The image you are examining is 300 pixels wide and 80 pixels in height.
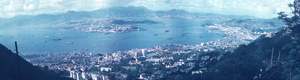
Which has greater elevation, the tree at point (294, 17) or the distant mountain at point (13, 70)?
the tree at point (294, 17)

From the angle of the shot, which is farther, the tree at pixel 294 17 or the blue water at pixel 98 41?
the blue water at pixel 98 41

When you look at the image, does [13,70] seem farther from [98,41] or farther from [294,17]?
[98,41]

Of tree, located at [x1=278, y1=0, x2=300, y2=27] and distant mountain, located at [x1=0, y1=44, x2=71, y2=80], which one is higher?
tree, located at [x1=278, y1=0, x2=300, y2=27]

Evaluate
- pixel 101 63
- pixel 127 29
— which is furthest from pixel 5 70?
pixel 127 29

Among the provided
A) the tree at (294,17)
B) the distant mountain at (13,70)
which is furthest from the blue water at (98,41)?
the tree at (294,17)

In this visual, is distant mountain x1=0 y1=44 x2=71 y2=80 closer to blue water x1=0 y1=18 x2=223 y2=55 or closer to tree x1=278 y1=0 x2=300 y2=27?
tree x1=278 y1=0 x2=300 y2=27

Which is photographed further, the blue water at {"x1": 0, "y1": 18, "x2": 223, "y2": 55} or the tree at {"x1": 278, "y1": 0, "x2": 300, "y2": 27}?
the blue water at {"x1": 0, "y1": 18, "x2": 223, "y2": 55}

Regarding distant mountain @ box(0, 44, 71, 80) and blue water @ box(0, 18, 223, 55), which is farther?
blue water @ box(0, 18, 223, 55)

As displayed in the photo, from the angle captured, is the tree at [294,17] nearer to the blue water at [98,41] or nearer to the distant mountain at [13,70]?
the distant mountain at [13,70]

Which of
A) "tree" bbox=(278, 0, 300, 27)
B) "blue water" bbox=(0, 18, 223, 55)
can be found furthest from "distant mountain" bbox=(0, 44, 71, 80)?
"blue water" bbox=(0, 18, 223, 55)

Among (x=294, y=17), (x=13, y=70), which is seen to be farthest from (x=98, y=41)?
(x=294, y=17)

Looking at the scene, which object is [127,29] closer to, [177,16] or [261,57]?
[177,16]
